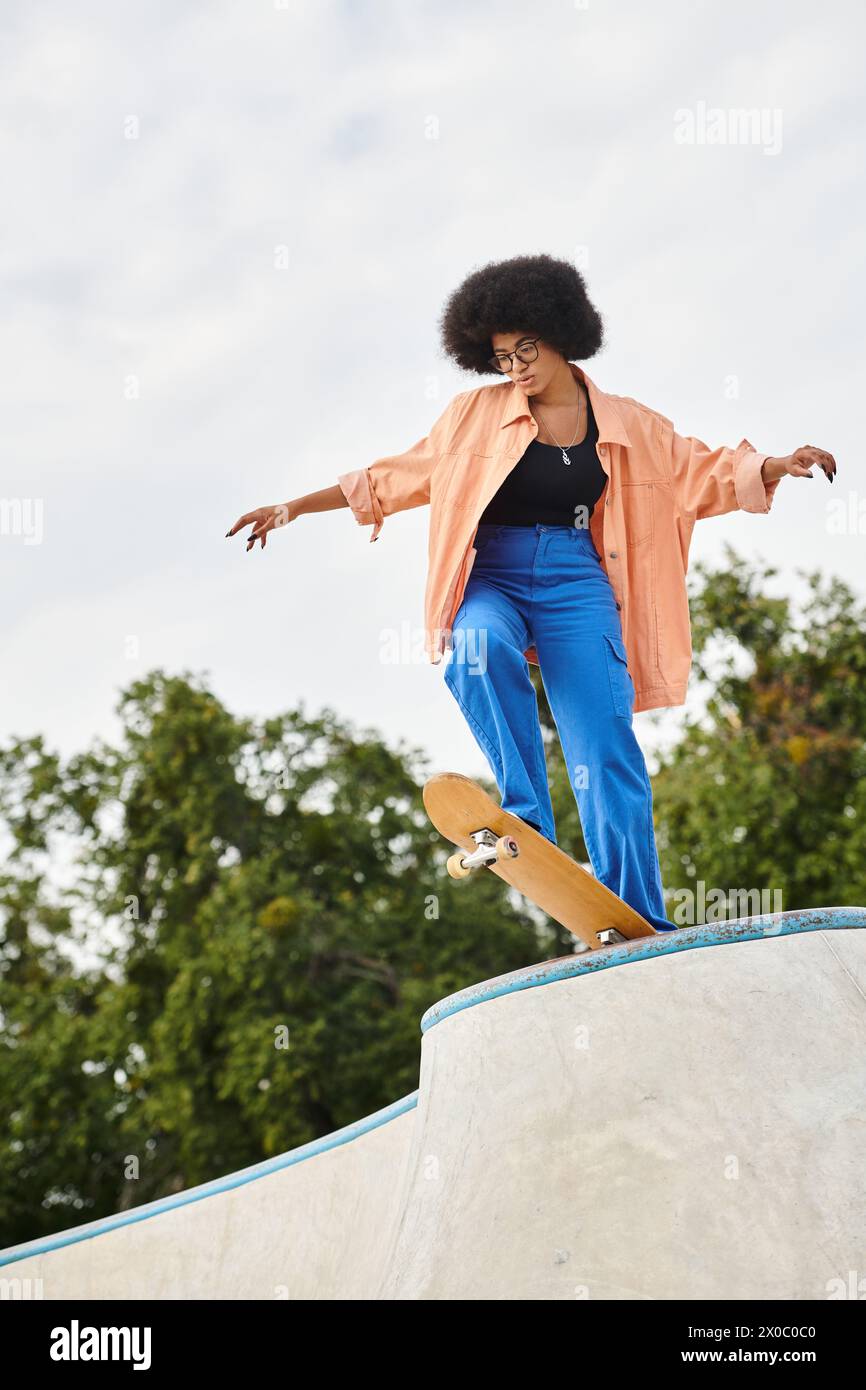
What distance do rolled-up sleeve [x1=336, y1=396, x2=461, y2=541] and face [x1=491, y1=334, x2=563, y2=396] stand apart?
30 cm

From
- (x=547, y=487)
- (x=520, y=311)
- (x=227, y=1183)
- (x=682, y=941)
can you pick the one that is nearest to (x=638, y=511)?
(x=547, y=487)

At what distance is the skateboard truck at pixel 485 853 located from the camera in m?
4.36

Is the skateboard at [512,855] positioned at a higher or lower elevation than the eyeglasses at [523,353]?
lower

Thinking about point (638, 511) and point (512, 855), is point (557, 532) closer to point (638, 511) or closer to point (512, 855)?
point (638, 511)

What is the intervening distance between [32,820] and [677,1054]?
57.8 feet

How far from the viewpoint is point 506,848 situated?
14.3 feet

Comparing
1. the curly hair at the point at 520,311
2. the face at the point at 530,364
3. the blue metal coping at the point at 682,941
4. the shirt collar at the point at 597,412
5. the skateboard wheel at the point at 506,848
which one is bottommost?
the blue metal coping at the point at 682,941

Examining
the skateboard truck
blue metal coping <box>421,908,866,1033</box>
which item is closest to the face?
the skateboard truck

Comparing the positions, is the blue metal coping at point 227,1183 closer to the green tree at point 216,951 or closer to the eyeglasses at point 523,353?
the eyeglasses at point 523,353

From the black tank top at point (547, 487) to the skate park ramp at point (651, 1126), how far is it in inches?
69.8

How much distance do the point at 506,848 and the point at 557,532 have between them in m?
1.38

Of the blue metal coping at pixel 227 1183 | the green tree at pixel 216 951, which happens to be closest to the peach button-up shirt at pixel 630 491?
the blue metal coping at pixel 227 1183

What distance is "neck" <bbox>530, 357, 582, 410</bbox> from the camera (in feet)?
17.0
